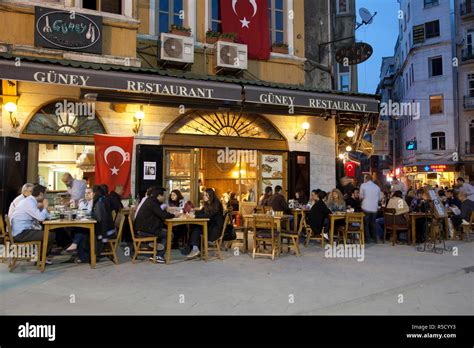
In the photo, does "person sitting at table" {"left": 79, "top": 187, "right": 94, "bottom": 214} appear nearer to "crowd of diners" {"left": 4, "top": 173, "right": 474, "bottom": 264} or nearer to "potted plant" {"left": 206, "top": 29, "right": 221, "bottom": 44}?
"crowd of diners" {"left": 4, "top": 173, "right": 474, "bottom": 264}

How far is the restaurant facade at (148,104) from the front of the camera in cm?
921

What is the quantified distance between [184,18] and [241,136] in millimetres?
3691

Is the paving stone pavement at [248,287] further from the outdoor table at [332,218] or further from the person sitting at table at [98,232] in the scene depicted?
the outdoor table at [332,218]

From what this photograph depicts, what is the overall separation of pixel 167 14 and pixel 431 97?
27.9 m

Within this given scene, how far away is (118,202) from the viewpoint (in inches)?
345

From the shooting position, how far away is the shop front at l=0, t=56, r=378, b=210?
9055 mm

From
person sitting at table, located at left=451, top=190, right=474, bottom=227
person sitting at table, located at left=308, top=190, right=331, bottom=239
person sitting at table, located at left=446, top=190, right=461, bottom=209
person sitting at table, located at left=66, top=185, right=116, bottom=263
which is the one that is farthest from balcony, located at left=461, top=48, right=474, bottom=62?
person sitting at table, located at left=66, top=185, right=116, bottom=263

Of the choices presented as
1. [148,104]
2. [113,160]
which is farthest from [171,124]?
[113,160]

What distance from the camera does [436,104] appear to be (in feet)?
109

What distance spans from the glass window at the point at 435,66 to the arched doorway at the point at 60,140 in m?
30.8

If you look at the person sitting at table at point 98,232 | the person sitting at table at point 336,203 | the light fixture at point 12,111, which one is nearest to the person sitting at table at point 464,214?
the person sitting at table at point 336,203

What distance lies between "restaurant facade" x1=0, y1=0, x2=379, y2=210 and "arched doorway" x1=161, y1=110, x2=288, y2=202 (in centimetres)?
3
